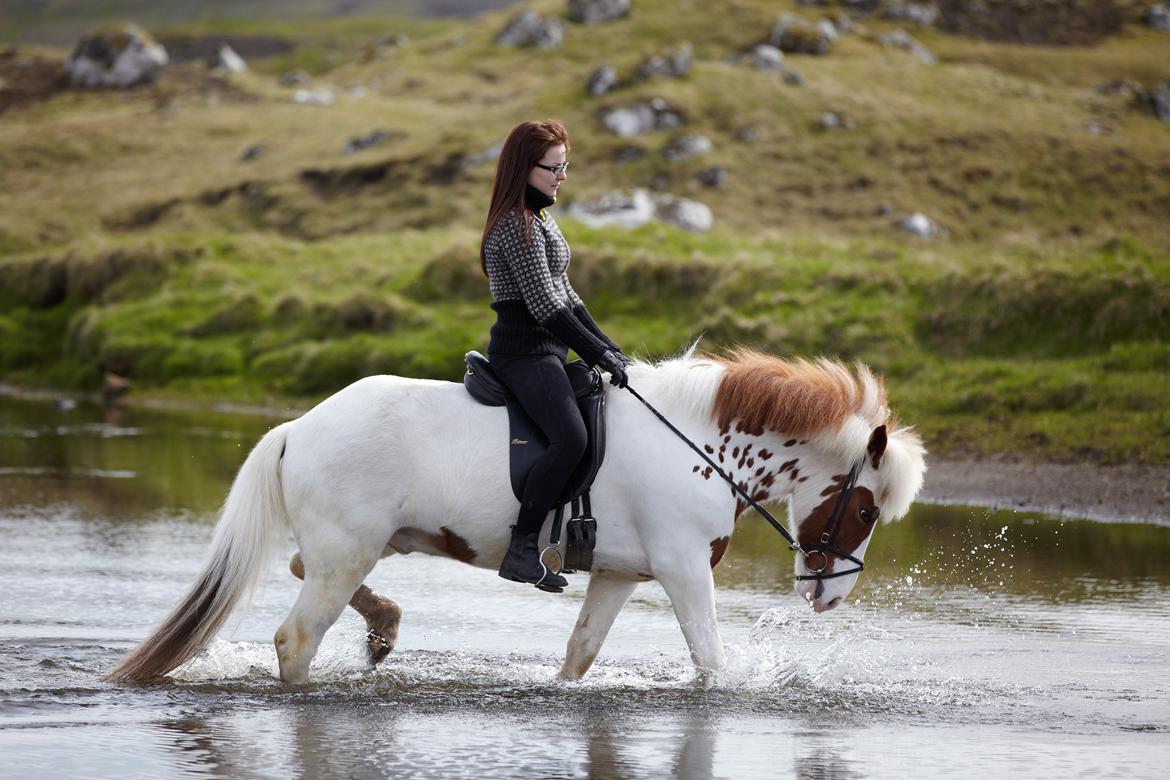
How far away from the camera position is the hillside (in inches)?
752

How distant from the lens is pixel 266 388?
23.9 meters

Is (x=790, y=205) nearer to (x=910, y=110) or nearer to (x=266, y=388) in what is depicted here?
(x=910, y=110)

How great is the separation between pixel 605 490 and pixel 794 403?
1.10 meters

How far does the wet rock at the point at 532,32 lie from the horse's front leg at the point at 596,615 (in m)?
64.5

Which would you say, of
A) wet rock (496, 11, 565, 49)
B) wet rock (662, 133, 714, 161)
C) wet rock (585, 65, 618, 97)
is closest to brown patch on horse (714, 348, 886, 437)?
wet rock (662, 133, 714, 161)

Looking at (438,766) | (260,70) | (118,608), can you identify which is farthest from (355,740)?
(260,70)

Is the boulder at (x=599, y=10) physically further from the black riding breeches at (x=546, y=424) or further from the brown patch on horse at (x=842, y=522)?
the black riding breeches at (x=546, y=424)

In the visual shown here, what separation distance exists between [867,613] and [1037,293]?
10795 millimetres

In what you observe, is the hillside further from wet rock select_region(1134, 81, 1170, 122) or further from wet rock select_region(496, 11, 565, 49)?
wet rock select_region(496, 11, 565, 49)

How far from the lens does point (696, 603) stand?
720 centimetres

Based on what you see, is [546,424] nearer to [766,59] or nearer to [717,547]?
[717,547]

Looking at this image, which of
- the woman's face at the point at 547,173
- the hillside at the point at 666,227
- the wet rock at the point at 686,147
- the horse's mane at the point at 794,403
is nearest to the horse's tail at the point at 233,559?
the woman's face at the point at 547,173

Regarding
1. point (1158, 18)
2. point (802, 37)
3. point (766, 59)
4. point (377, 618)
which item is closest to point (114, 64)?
point (802, 37)

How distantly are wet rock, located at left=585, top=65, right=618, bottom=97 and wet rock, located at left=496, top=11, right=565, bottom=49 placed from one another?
→ 18.3m
